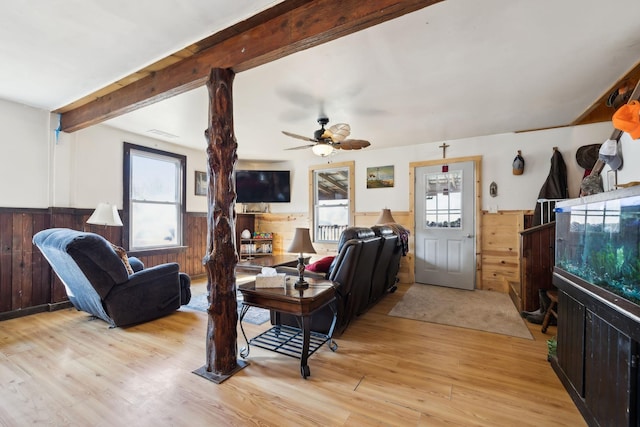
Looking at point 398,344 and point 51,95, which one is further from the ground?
point 51,95

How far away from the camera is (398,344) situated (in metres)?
2.65

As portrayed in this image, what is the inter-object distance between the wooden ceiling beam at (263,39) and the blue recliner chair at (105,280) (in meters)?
1.48

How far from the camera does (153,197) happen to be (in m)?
4.85

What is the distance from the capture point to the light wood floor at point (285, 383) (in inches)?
67.1

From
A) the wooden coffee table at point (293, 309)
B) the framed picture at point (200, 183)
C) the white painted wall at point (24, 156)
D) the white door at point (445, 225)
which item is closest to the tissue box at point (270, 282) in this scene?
the wooden coffee table at point (293, 309)

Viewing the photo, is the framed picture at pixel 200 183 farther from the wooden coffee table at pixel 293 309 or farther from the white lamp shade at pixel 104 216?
the wooden coffee table at pixel 293 309

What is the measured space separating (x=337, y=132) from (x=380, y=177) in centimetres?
229

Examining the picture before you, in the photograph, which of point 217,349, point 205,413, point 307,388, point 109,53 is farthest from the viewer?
point 109,53

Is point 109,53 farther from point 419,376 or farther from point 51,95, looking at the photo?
point 419,376

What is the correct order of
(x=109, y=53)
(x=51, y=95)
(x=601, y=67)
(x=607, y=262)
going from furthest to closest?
(x=51, y=95)
(x=601, y=67)
(x=109, y=53)
(x=607, y=262)

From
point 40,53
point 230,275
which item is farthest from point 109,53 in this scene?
point 230,275

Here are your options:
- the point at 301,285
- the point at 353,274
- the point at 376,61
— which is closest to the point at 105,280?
the point at 301,285

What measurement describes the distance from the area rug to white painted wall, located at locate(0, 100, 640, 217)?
1479 millimetres

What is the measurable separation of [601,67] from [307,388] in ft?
12.1
